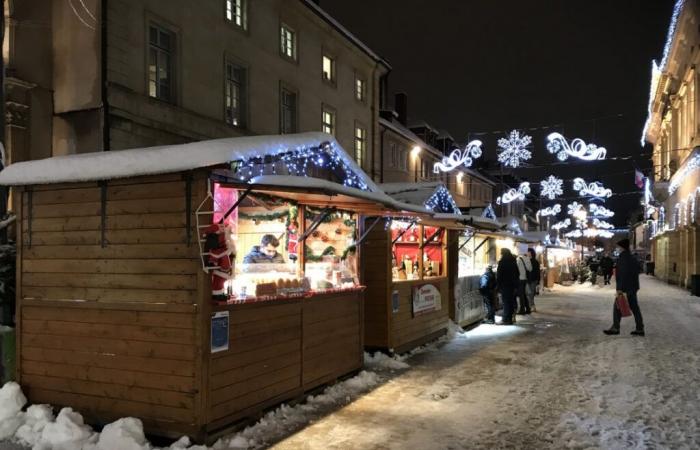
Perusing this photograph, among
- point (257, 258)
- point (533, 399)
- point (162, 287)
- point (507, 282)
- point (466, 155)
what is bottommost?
point (533, 399)

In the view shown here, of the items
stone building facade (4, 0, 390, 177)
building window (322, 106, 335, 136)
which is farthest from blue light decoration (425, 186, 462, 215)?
building window (322, 106, 335, 136)

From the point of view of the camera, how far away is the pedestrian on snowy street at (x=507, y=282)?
15.5m

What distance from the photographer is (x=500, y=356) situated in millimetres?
10883

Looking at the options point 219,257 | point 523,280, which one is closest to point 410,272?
point 219,257

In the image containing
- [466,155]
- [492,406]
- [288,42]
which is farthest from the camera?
[288,42]

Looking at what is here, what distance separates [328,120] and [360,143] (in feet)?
11.2

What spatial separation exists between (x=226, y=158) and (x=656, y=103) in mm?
45408

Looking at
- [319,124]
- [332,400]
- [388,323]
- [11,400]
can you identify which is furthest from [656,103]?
[11,400]

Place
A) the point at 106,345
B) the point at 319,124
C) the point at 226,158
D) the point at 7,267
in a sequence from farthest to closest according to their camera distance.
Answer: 1. the point at 319,124
2. the point at 7,267
3. the point at 106,345
4. the point at 226,158

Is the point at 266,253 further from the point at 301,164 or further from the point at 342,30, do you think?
the point at 342,30

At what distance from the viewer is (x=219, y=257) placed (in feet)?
19.3

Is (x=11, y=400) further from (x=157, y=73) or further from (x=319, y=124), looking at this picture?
(x=319, y=124)

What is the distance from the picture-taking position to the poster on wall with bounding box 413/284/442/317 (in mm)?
11555

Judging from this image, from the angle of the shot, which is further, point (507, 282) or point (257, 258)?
point (507, 282)
